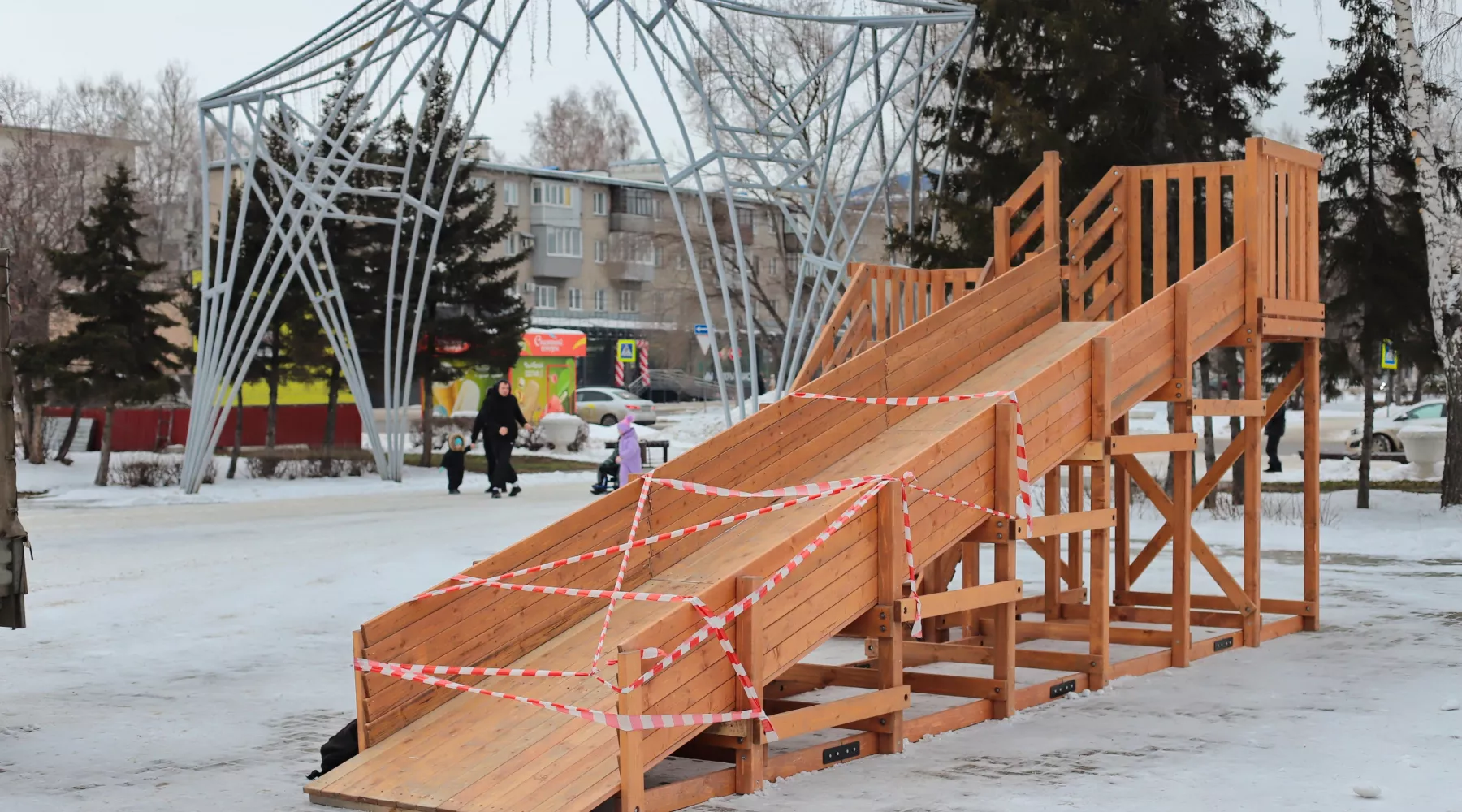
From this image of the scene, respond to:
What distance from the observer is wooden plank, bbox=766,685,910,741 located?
744 cm

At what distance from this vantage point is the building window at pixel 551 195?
82188 millimetres

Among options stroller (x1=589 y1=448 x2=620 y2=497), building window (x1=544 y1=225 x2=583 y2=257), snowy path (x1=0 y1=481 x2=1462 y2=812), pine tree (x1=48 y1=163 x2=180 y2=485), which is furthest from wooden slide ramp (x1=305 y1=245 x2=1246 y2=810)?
building window (x1=544 y1=225 x2=583 y2=257)

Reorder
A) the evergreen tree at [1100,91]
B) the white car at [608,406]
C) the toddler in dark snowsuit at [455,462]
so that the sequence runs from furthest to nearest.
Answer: the white car at [608,406]
the toddler in dark snowsuit at [455,462]
the evergreen tree at [1100,91]

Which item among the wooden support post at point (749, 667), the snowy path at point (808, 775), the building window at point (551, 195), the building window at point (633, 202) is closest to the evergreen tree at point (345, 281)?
the snowy path at point (808, 775)

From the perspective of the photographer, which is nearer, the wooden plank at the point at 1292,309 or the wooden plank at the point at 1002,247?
the wooden plank at the point at 1292,309

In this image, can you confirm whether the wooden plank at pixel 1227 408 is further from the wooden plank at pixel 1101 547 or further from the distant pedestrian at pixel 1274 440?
the distant pedestrian at pixel 1274 440

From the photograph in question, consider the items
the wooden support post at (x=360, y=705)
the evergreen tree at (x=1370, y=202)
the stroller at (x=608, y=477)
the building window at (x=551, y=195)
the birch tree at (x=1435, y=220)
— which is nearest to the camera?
the wooden support post at (x=360, y=705)

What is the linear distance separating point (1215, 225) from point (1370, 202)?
1104cm

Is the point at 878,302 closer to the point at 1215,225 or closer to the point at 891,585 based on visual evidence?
the point at 1215,225

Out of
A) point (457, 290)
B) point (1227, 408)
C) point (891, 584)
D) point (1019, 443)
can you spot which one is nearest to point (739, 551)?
point (891, 584)

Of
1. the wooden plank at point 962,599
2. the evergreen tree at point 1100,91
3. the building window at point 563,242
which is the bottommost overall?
the wooden plank at point 962,599

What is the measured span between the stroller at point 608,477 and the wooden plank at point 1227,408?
14545mm

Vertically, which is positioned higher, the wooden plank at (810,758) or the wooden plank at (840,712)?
the wooden plank at (840,712)

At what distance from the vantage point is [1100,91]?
2045 centimetres
